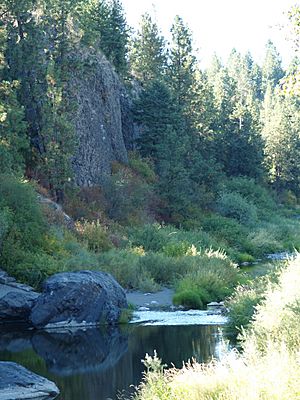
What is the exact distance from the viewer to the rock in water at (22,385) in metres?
13.3

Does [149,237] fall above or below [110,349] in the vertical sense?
above

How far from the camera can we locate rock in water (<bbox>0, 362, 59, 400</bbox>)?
1332 cm

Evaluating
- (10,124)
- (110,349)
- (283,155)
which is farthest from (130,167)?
(283,155)

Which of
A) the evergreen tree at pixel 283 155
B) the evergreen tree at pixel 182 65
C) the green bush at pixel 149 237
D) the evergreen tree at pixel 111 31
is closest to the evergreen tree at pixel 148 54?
the evergreen tree at pixel 182 65

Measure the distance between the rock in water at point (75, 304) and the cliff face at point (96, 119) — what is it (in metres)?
17.7

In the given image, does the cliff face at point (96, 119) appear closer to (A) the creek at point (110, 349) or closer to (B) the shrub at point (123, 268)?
(B) the shrub at point (123, 268)

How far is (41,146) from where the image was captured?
121 feet

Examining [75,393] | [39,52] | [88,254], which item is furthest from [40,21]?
[75,393]

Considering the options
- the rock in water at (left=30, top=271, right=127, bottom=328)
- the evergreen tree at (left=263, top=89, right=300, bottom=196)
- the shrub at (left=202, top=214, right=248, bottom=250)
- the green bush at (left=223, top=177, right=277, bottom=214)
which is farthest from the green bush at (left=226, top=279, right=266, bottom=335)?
the evergreen tree at (left=263, top=89, right=300, bottom=196)

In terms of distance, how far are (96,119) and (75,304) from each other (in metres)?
25.9

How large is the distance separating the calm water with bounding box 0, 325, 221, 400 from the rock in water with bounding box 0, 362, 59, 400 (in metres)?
0.33

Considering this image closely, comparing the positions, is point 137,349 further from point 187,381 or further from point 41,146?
point 41,146

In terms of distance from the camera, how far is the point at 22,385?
13727 mm

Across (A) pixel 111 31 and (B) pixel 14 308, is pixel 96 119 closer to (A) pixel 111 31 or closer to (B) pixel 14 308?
(A) pixel 111 31
